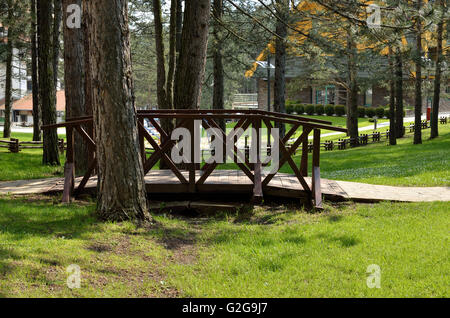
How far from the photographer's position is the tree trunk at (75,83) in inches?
482

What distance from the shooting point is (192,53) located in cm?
1073

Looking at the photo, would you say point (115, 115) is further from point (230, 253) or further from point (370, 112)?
point (370, 112)

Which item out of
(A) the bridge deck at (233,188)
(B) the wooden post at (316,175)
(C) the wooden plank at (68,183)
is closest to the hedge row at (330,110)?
(A) the bridge deck at (233,188)

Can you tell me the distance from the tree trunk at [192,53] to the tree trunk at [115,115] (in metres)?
3.70

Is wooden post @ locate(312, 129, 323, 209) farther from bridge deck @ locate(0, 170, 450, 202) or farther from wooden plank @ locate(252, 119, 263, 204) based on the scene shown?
wooden plank @ locate(252, 119, 263, 204)

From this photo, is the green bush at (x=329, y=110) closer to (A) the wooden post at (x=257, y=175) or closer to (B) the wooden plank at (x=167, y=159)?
(A) the wooden post at (x=257, y=175)

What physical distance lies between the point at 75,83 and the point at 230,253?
801 centimetres

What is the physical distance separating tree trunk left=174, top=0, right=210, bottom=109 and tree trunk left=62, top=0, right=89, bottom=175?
3.00 meters

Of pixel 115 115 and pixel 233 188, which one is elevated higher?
pixel 115 115

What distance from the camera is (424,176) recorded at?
11.7 m

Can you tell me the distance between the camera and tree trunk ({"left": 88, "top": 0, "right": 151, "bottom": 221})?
269 inches

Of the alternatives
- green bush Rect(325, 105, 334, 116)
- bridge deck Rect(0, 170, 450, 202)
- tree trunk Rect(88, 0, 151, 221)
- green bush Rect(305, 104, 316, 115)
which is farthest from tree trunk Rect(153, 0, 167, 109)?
green bush Rect(305, 104, 316, 115)

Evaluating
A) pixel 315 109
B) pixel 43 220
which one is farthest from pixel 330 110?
pixel 43 220
